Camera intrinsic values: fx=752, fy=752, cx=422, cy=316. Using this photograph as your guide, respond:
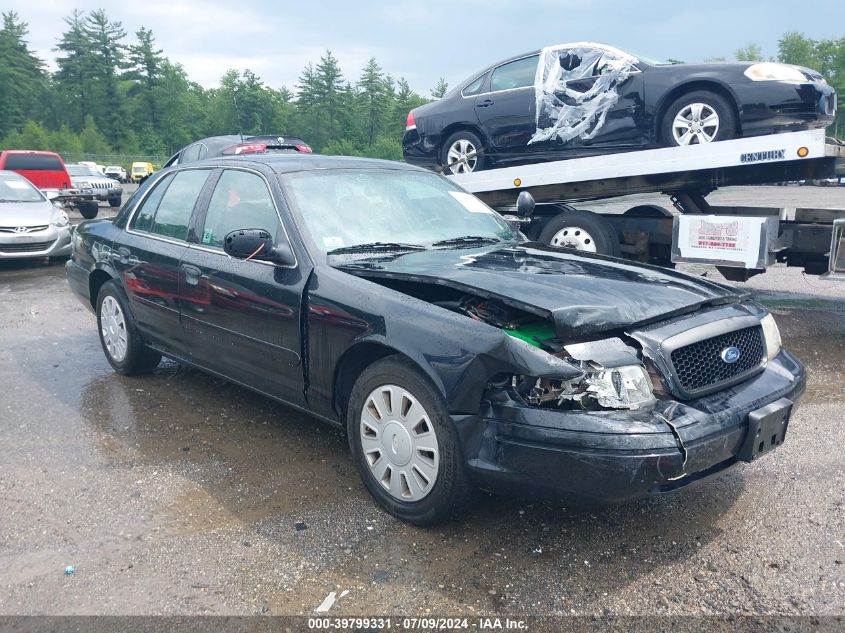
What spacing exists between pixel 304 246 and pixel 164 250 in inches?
57.9

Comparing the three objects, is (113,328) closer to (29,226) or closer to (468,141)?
(468,141)

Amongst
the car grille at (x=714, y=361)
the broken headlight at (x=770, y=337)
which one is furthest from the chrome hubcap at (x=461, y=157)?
the car grille at (x=714, y=361)

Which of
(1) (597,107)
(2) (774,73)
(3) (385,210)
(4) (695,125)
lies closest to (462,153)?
(1) (597,107)

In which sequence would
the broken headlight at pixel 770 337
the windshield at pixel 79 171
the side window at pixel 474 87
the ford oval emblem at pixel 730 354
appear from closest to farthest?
the ford oval emblem at pixel 730 354
the broken headlight at pixel 770 337
the side window at pixel 474 87
the windshield at pixel 79 171

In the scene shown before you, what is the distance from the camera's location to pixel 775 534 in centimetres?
326

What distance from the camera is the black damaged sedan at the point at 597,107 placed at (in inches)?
265

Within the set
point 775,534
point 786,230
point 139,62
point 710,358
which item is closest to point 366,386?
point 710,358

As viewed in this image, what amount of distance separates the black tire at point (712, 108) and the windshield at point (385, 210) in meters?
3.32

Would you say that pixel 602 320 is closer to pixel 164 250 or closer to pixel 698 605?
pixel 698 605

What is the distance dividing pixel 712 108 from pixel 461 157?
288 cm

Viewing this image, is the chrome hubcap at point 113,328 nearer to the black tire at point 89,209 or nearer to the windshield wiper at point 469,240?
the windshield wiper at point 469,240

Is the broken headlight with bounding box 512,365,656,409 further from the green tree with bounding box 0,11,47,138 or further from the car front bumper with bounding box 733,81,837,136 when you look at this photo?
the green tree with bounding box 0,11,47,138

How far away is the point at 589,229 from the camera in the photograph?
7738mm

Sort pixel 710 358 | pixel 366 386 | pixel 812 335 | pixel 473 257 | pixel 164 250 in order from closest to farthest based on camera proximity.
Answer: pixel 710 358 < pixel 366 386 < pixel 473 257 < pixel 164 250 < pixel 812 335
